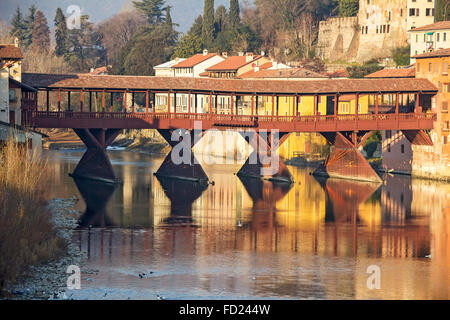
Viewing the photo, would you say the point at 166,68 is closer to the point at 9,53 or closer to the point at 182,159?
the point at 182,159

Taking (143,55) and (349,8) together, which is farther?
(143,55)

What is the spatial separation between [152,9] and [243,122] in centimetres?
9585

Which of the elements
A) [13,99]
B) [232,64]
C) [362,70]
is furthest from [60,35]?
[13,99]

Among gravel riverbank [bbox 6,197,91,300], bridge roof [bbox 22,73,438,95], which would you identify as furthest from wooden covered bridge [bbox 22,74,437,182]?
gravel riverbank [bbox 6,197,91,300]

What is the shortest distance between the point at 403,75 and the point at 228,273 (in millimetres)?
48352

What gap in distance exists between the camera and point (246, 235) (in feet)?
152

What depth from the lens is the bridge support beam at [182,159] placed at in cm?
6681

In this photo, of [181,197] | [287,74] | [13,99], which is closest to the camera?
[13,99]

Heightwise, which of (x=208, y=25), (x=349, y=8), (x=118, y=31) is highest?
(x=118, y=31)

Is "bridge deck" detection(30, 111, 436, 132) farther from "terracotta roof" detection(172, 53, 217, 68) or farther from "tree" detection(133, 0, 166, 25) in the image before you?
"tree" detection(133, 0, 166, 25)

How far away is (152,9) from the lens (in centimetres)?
15988

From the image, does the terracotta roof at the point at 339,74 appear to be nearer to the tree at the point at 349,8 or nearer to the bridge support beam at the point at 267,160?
the tree at the point at 349,8

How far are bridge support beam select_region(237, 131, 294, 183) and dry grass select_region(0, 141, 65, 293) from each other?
89.5ft
